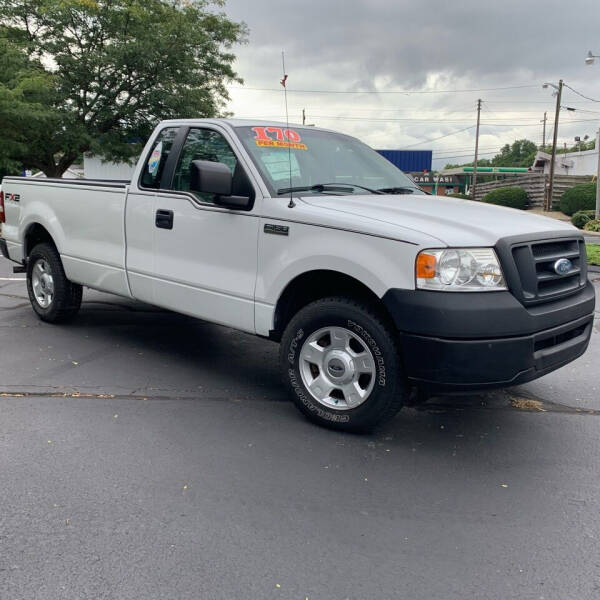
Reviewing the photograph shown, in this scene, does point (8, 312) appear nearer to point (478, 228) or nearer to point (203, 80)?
point (478, 228)

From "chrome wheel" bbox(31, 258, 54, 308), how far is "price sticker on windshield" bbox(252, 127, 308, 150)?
115 inches

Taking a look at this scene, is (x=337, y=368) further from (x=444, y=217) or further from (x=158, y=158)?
(x=158, y=158)

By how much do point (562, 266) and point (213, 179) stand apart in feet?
7.39

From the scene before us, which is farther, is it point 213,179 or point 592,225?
point 592,225

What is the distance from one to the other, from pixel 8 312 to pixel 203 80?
74.6ft

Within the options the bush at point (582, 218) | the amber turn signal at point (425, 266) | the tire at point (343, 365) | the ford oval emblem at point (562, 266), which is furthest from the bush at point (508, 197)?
the amber turn signal at point (425, 266)

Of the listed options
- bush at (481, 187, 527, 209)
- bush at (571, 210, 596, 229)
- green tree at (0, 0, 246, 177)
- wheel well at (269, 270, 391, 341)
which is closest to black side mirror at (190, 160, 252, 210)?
wheel well at (269, 270, 391, 341)

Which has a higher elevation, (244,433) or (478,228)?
(478,228)

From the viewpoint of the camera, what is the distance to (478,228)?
365 cm

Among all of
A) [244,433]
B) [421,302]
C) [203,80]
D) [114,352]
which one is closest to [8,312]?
[114,352]

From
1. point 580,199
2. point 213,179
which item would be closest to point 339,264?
point 213,179

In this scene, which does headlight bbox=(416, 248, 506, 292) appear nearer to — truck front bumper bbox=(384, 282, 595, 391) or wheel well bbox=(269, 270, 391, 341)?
truck front bumper bbox=(384, 282, 595, 391)

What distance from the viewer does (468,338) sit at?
345cm

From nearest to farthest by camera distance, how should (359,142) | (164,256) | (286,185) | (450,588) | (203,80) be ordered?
(450,588) < (286,185) < (164,256) < (359,142) < (203,80)
